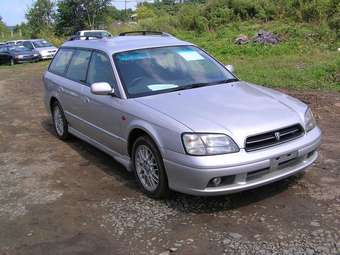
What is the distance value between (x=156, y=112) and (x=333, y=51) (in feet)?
40.8

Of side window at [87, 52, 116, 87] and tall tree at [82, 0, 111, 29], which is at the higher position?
tall tree at [82, 0, 111, 29]

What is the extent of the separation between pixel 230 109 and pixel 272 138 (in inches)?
20.6

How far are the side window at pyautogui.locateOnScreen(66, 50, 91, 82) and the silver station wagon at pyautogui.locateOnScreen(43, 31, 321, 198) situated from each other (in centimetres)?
2

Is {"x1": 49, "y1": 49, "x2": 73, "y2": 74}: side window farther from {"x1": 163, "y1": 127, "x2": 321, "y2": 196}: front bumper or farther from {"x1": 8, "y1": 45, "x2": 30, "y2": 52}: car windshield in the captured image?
{"x1": 8, "y1": 45, "x2": 30, "y2": 52}: car windshield

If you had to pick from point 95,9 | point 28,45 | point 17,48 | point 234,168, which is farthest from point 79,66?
point 95,9

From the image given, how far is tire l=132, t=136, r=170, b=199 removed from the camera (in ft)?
15.3

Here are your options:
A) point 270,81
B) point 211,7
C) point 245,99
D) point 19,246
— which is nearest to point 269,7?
point 211,7

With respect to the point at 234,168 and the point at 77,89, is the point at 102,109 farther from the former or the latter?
the point at 234,168

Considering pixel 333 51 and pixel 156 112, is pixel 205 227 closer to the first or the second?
pixel 156 112

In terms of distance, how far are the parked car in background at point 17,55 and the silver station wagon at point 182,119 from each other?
20788 mm

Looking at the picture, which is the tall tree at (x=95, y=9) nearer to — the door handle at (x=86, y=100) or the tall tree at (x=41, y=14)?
the tall tree at (x=41, y=14)

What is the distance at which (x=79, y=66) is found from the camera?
6586 mm

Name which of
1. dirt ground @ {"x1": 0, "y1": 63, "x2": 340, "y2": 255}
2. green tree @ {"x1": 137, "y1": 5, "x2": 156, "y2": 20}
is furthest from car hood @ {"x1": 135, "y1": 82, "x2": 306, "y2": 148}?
green tree @ {"x1": 137, "y1": 5, "x2": 156, "y2": 20}

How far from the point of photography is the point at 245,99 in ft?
16.2
